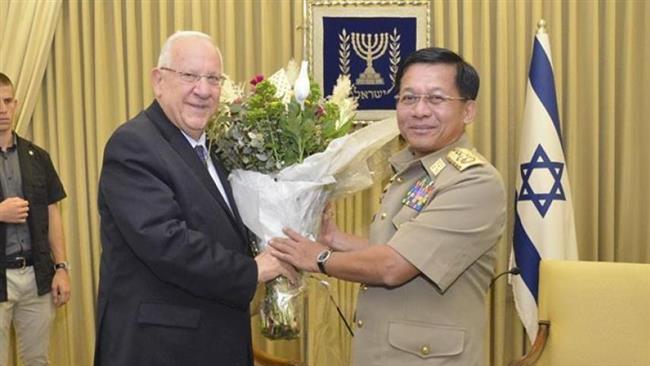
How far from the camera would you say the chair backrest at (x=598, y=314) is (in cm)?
286

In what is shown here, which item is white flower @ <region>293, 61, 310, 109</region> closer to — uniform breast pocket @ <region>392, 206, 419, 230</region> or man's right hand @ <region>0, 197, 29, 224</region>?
uniform breast pocket @ <region>392, 206, 419, 230</region>

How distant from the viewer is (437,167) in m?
2.05

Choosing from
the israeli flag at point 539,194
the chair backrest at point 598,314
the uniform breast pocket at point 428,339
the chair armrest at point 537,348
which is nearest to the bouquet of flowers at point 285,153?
the uniform breast pocket at point 428,339

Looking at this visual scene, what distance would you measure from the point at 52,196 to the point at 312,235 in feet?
7.01

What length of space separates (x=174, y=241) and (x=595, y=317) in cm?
182

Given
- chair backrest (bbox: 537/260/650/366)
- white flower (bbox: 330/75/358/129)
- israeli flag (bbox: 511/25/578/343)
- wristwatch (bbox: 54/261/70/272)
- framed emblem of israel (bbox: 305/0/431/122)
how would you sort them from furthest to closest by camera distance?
framed emblem of israel (bbox: 305/0/431/122), wristwatch (bbox: 54/261/70/272), israeli flag (bbox: 511/25/578/343), chair backrest (bbox: 537/260/650/366), white flower (bbox: 330/75/358/129)

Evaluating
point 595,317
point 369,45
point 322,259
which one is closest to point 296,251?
point 322,259

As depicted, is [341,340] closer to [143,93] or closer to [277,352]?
[277,352]

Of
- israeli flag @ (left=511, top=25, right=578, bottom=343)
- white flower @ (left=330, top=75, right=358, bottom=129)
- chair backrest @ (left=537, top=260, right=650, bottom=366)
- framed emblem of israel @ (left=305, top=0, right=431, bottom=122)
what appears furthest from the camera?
framed emblem of israel @ (left=305, top=0, right=431, bottom=122)

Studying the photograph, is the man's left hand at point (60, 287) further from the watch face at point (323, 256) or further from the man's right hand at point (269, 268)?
the watch face at point (323, 256)

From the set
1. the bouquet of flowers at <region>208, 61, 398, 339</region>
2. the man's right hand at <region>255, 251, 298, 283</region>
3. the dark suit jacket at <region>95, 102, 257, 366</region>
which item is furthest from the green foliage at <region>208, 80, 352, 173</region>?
the man's right hand at <region>255, 251, 298, 283</region>

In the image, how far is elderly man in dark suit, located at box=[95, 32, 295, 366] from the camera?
191 centimetres

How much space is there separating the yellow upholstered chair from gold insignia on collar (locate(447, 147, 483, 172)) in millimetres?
1169

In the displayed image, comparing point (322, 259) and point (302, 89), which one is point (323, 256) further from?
point (302, 89)
